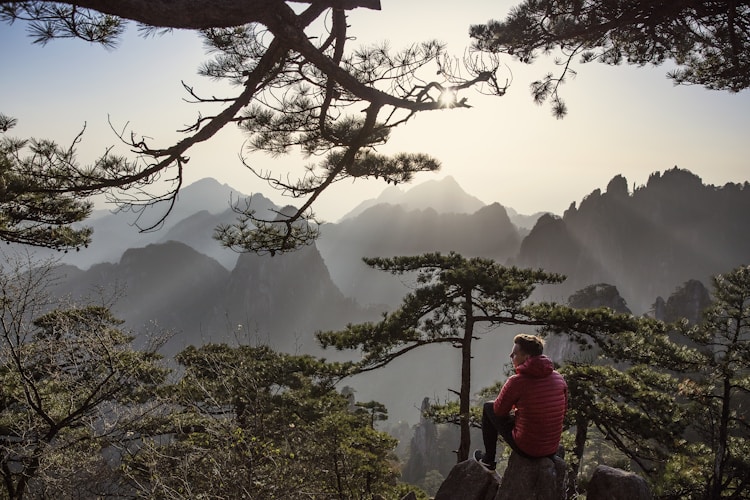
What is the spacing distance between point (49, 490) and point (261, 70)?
31.7 ft

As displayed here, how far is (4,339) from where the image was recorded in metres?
7.04

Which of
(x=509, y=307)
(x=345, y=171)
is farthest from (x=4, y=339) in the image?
(x=509, y=307)

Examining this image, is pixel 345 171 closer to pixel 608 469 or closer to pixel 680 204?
pixel 608 469

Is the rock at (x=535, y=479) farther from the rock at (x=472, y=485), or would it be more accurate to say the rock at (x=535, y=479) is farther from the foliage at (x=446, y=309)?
the foliage at (x=446, y=309)

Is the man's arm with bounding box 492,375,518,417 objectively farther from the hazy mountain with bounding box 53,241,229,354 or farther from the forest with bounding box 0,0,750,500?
the hazy mountain with bounding box 53,241,229,354

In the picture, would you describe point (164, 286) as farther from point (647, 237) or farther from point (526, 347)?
point (526, 347)

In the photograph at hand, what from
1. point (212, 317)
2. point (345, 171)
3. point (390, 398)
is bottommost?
point (390, 398)

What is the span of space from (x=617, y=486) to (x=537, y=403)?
1.51 m

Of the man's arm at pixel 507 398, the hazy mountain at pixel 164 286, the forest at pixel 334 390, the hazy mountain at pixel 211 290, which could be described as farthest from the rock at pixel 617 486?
the hazy mountain at pixel 164 286

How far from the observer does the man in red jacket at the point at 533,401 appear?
3.40 m

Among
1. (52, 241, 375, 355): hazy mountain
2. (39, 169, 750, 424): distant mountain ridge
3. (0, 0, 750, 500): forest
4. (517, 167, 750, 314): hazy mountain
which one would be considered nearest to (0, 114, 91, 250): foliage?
(0, 0, 750, 500): forest

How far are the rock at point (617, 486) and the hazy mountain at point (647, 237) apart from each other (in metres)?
83.6

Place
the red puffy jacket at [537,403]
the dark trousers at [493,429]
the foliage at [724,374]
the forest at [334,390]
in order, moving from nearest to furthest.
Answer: the red puffy jacket at [537,403]
the dark trousers at [493,429]
the forest at [334,390]
the foliage at [724,374]

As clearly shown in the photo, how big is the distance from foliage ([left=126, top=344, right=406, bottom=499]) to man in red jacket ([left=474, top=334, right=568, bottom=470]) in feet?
8.43
